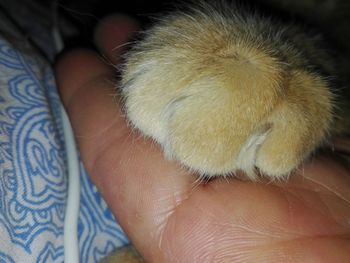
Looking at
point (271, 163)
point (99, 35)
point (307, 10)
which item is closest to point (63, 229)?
point (271, 163)

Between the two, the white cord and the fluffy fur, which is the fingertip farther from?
the fluffy fur

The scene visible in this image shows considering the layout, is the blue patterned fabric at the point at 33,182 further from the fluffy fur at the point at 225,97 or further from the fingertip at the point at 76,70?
the fluffy fur at the point at 225,97

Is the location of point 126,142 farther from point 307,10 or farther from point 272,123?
point 307,10

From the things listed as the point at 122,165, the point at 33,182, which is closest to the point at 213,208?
the point at 122,165

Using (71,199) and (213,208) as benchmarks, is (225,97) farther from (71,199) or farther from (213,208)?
(71,199)

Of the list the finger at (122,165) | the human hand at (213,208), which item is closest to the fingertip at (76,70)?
the finger at (122,165)

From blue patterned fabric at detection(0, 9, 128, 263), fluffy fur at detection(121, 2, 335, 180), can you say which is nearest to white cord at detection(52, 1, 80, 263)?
blue patterned fabric at detection(0, 9, 128, 263)
